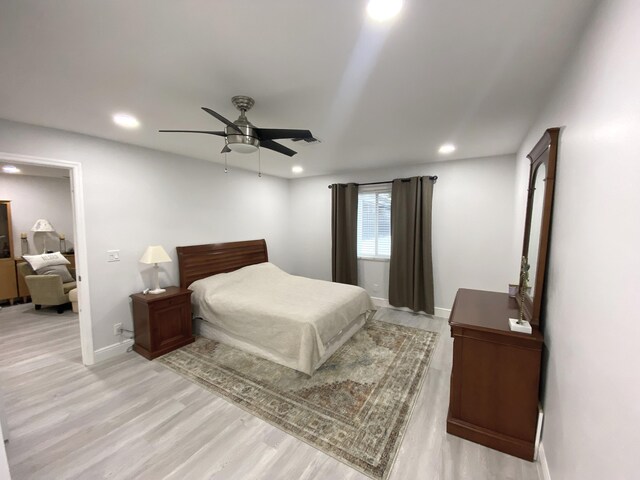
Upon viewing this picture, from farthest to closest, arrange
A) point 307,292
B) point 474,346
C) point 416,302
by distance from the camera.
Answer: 1. point 416,302
2. point 307,292
3. point 474,346

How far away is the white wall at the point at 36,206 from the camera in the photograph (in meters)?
4.91

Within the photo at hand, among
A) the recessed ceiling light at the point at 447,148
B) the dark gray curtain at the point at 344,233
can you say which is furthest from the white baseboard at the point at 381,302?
the recessed ceiling light at the point at 447,148

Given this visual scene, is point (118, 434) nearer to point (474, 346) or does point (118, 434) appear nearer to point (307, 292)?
point (307, 292)

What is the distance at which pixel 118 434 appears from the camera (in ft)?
6.15

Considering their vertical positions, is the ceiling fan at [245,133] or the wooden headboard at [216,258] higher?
the ceiling fan at [245,133]

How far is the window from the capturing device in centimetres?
453

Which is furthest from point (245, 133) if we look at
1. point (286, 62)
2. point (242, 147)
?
point (286, 62)

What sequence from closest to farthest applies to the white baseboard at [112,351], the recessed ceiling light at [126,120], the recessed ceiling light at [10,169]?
the recessed ceiling light at [126,120] < the white baseboard at [112,351] < the recessed ceiling light at [10,169]

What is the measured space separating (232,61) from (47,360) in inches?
146

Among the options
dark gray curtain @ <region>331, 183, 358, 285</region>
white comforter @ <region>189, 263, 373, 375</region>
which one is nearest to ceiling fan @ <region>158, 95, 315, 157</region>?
white comforter @ <region>189, 263, 373, 375</region>

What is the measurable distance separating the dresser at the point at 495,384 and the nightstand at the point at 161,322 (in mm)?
2950

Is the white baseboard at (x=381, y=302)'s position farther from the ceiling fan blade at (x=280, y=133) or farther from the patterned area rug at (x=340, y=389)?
the ceiling fan blade at (x=280, y=133)

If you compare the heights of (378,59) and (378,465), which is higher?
(378,59)

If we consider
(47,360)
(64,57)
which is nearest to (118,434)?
(47,360)
